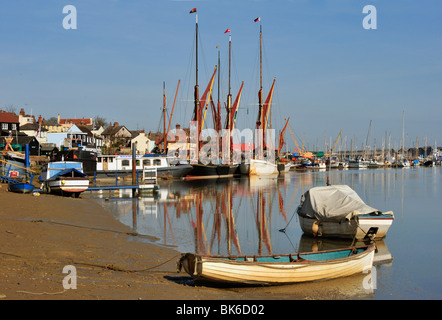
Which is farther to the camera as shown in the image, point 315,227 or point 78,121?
point 78,121

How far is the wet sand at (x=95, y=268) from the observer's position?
1030cm

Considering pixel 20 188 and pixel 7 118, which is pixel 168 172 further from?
pixel 20 188

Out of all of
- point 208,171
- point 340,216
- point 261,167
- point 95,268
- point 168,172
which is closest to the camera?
point 95,268

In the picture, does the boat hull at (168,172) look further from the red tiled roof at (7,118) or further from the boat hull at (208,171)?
the red tiled roof at (7,118)

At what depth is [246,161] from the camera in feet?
280

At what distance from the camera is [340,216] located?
2169cm

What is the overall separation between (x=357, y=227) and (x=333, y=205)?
6.53 ft

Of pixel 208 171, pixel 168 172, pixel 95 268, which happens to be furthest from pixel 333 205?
pixel 208 171

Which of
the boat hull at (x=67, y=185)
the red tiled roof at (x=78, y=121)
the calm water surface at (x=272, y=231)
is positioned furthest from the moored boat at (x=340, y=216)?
the red tiled roof at (x=78, y=121)

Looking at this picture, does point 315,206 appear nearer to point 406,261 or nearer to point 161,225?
point 406,261

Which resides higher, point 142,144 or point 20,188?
point 142,144

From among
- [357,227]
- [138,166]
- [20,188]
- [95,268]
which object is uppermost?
[138,166]

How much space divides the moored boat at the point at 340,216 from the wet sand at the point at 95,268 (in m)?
7.02
